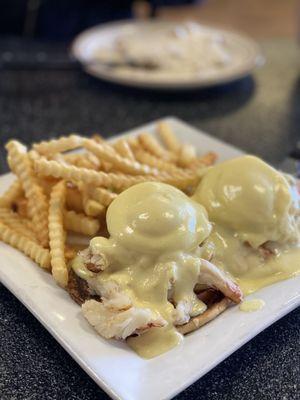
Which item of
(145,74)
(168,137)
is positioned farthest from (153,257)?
(145,74)

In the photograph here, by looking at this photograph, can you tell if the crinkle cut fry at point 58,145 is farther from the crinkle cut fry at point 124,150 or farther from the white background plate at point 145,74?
the white background plate at point 145,74

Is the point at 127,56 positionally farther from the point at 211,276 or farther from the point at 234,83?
the point at 211,276

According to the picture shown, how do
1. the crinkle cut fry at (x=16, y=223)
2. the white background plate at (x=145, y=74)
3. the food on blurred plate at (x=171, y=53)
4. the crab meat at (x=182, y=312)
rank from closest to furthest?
the crab meat at (x=182, y=312), the crinkle cut fry at (x=16, y=223), the white background plate at (x=145, y=74), the food on blurred plate at (x=171, y=53)

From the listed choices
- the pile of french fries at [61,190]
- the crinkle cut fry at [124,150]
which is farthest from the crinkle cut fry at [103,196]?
the crinkle cut fry at [124,150]

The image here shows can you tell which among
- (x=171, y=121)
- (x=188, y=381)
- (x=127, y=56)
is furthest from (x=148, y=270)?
(x=127, y=56)

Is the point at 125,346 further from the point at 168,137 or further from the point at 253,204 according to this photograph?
the point at 168,137

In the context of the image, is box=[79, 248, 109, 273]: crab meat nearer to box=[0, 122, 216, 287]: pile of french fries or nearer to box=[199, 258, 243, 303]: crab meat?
box=[0, 122, 216, 287]: pile of french fries

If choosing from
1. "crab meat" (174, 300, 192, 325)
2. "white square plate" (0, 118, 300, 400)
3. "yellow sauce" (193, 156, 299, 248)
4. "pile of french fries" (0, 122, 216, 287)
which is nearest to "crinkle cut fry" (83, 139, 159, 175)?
"pile of french fries" (0, 122, 216, 287)
